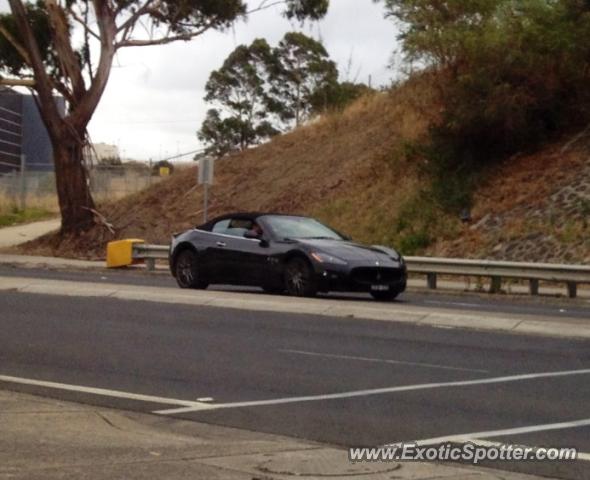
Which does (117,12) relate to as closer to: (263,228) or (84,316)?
(263,228)

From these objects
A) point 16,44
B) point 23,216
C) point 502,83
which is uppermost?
point 16,44

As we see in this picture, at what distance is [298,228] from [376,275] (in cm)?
192

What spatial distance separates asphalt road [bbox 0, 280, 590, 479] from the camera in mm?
10172

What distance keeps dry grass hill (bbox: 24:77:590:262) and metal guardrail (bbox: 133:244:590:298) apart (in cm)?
406

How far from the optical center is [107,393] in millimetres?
11688

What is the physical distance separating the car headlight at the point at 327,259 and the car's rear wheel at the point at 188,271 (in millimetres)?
2844

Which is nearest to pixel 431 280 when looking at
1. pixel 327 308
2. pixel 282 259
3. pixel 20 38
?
pixel 282 259

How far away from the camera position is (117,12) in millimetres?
40719

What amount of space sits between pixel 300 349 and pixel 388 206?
23256 mm

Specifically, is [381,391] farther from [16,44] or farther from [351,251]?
[16,44]

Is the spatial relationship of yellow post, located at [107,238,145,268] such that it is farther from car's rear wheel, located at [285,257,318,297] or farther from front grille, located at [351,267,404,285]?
front grille, located at [351,267,404,285]

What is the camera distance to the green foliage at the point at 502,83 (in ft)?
115

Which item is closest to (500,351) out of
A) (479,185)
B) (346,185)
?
(479,185)

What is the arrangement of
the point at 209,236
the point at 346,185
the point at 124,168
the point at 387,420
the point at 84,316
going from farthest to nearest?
the point at 124,168, the point at 346,185, the point at 209,236, the point at 84,316, the point at 387,420
